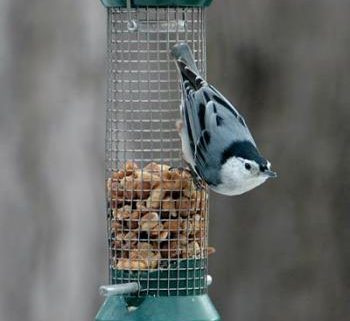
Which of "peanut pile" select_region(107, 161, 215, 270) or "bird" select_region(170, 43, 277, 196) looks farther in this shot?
"peanut pile" select_region(107, 161, 215, 270)

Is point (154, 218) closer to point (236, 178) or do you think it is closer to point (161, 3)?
point (236, 178)

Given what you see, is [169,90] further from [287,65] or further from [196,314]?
[287,65]

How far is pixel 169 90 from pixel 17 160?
2.70 metres

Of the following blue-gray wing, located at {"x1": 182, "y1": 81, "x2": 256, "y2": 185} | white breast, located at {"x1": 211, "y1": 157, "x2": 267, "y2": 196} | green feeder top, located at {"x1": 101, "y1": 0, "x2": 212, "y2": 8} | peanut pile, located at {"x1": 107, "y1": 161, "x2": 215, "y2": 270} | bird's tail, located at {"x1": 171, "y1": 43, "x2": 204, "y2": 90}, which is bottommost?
peanut pile, located at {"x1": 107, "y1": 161, "x2": 215, "y2": 270}

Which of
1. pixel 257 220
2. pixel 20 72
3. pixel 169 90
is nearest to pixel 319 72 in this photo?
pixel 257 220

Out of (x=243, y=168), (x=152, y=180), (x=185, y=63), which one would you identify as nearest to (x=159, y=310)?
(x=152, y=180)

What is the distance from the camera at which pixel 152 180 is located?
6.02m

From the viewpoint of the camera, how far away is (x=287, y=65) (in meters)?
9.45

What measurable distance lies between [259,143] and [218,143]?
3576 millimetres

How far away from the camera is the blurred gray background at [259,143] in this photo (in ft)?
28.4

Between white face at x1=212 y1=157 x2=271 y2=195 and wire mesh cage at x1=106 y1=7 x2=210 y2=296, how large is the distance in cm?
34

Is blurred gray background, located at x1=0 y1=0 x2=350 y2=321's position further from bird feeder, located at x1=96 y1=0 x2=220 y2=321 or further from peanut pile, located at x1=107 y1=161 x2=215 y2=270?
peanut pile, located at x1=107 y1=161 x2=215 y2=270

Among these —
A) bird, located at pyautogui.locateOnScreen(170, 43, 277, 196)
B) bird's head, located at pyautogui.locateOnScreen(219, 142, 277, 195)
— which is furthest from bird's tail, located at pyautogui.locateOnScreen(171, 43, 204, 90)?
bird's head, located at pyautogui.locateOnScreen(219, 142, 277, 195)

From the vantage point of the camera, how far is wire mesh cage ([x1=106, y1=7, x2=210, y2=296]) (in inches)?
235
